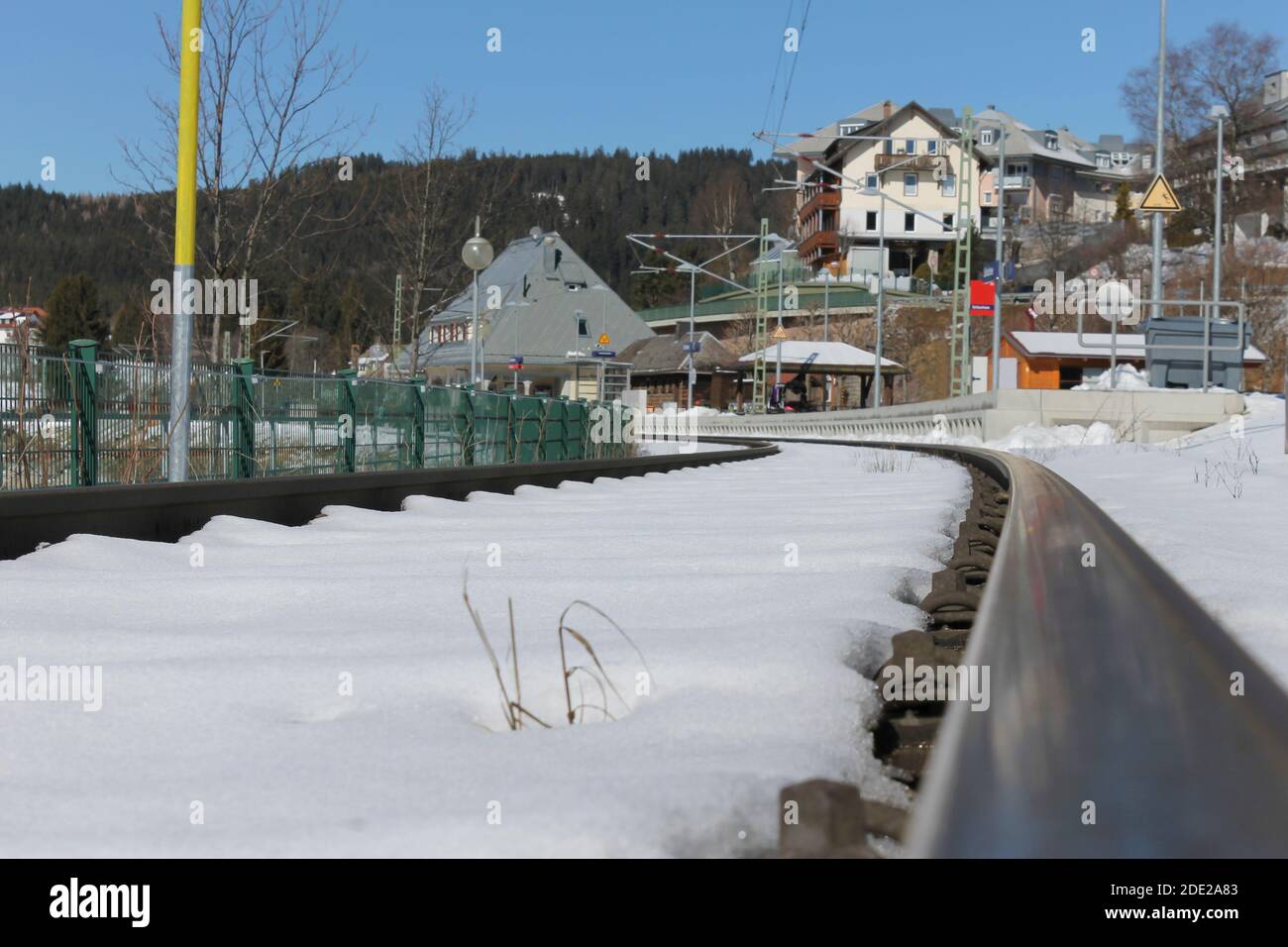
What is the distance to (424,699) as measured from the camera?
2.95 meters

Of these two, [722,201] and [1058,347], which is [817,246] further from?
[1058,347]

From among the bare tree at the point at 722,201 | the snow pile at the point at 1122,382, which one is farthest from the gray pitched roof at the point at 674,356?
the bare tree at the point at 722,201

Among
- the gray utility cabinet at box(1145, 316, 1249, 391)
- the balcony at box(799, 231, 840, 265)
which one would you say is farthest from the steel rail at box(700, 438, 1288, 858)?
the balcony at box(799, 231, 840, 265)

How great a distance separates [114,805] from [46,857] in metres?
0.32

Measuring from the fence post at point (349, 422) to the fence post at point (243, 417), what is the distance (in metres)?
1.33

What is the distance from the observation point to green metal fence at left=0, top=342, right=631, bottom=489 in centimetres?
972

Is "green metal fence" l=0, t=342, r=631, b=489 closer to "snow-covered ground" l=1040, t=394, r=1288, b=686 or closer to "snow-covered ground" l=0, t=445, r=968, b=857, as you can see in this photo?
"snow-covered ground" l=0, t=445, r=968, b=857

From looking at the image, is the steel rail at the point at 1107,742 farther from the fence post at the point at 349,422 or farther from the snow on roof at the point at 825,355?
the snow on roof at the point at 825,355

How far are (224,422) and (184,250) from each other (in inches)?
88.2

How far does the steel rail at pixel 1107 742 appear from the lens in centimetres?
138

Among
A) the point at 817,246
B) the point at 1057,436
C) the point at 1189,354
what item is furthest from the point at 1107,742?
the point at 817,246

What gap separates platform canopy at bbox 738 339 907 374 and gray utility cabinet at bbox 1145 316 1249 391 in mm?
38142
